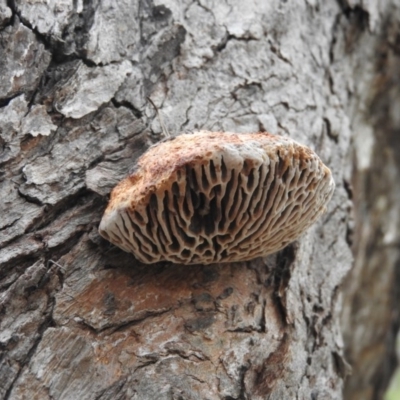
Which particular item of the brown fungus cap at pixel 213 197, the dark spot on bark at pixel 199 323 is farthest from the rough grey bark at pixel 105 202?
the brown fungus cap at pixel 213 197

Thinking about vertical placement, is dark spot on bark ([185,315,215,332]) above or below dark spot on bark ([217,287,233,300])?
below

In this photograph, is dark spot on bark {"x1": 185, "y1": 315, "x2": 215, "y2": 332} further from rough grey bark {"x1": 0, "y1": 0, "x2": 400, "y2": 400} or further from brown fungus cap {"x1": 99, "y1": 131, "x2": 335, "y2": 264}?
brown fungus cap {"x1": 99, "y1": 131, "x2": 335, "y2": 264}

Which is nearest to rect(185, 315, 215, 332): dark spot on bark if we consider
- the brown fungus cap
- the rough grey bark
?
the rough grey bark

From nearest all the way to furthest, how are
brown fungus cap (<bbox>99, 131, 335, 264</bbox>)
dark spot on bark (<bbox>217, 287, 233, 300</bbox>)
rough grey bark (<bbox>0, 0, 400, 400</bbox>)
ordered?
brown fungus cap (<bbox>99, 131, 335, 264</bbox>) < rough grey bark (<bbox>0, 0, 400, 400</bbox>) < dark spot on bark (<bbox>217, 287, 233, 300</bbox>)

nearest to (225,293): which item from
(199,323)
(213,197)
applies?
(199,323)

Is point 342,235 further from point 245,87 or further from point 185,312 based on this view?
point 185,312

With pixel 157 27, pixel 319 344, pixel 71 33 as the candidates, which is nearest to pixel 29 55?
pixel 71 33

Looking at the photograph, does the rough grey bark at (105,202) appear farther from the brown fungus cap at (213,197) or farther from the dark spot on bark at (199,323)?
the brown fungus cap at (213,197)
